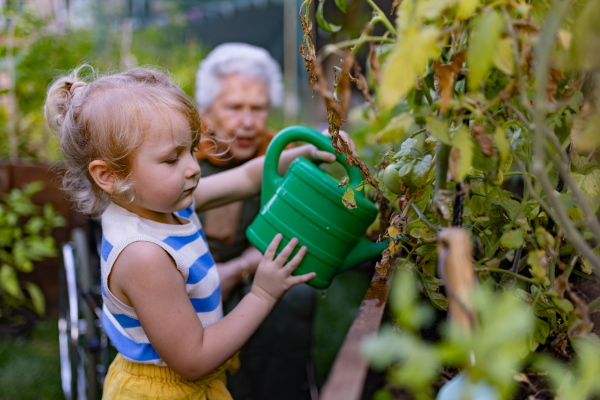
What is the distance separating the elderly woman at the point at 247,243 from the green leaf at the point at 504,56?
1.53m

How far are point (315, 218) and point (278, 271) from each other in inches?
5.7

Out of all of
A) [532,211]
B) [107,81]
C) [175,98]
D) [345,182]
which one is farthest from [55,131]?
[532,211]

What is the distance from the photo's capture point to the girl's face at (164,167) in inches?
36.2

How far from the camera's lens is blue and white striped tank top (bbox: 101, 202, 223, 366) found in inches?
37.2

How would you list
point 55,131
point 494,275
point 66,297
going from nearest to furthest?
point 494,275 < point 55,131 < point 66,297

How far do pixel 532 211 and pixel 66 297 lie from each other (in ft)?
7.02

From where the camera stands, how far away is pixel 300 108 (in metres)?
6.75

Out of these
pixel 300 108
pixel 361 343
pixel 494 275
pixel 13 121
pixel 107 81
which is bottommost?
pixel 300 108

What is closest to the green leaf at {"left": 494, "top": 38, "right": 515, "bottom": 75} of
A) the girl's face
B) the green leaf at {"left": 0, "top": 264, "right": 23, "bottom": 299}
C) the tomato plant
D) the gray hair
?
the tomato plant

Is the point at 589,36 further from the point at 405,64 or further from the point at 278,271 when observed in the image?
the point at 278,271

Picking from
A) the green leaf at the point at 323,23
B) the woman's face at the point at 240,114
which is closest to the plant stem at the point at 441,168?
the green leaf at the point at 323,23

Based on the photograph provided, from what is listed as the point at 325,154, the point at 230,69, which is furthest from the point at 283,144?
the point at 230,69

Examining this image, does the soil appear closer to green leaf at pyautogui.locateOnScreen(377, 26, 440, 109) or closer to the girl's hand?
the girl's hand

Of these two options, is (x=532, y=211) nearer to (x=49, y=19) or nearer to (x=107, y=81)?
(x=107, y=81)
